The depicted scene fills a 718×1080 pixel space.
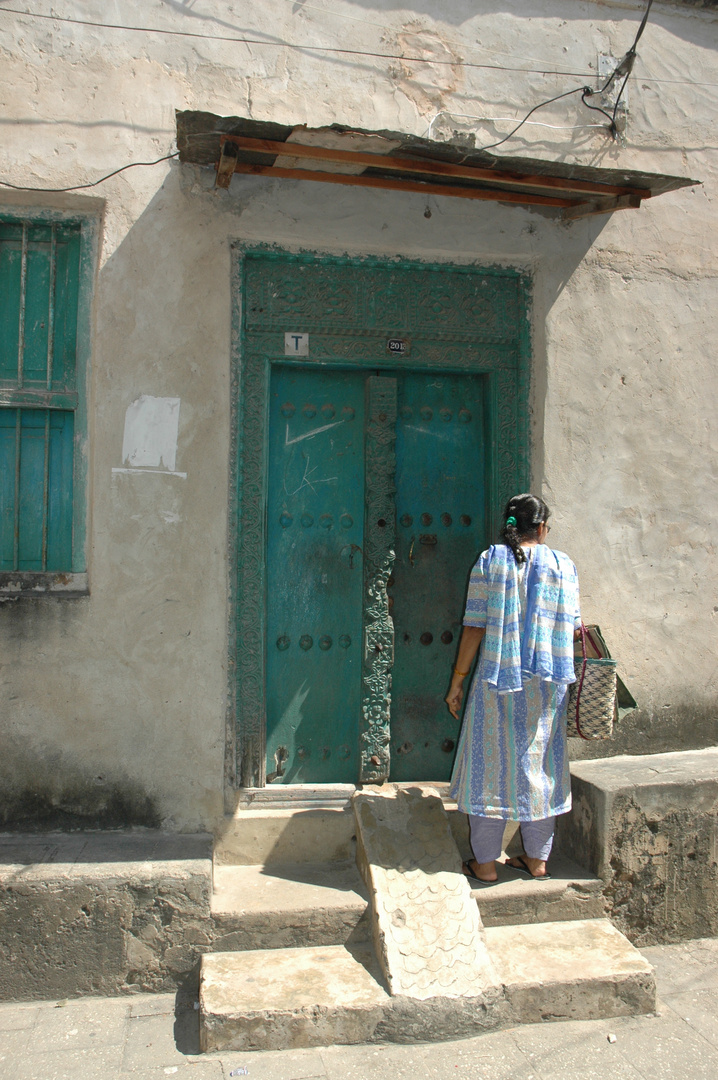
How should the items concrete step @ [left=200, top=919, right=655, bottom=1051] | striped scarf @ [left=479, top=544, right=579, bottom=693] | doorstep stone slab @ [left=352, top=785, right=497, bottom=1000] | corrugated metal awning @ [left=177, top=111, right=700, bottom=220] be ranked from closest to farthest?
concrete step @ [left=200, top=919, right=655, bottom=1051], doorstep stone slab @ [left=352, top=785, right=497, bottom=1000], corrugated metal awning @ [left=177, top=111, right=700, bottom=220], striped scarf @ [left=479, top=544, right=579, bottom=693]

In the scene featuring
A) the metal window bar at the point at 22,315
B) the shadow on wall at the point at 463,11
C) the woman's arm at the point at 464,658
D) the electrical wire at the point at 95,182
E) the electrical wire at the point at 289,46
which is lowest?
the woman's arm at the point at 464,658

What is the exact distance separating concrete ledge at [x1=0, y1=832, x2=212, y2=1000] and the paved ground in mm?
75

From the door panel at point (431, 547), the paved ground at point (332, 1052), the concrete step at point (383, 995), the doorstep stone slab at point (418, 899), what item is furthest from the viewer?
the door panel at point (431, 547)

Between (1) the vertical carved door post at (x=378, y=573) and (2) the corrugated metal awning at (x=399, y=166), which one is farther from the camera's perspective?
(1) the vertical carved door post at (x=378, y=573)

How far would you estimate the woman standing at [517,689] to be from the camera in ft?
10.8

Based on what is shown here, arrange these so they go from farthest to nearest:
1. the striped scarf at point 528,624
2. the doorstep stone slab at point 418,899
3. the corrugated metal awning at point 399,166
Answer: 1. the striped scarf at point 528,624
2. the corrugated metal awning at point 399,166
3. the doorstep stone slab at point 418,899

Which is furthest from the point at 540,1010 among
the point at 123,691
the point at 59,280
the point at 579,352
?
the point at 59,280

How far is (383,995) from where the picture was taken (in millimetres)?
2863

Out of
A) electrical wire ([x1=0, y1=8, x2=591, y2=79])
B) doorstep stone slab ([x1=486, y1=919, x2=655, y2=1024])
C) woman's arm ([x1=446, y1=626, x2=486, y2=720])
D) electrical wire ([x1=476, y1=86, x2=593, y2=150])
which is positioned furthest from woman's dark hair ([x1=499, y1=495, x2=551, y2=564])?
electrical wire ([x1=0, y1=8, x2=591, y2=79])

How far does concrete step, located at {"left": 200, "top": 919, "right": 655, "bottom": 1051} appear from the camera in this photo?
2750 millimetres

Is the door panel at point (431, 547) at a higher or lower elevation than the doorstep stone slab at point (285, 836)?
higher

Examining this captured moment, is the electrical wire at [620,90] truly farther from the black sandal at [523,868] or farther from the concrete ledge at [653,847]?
the black sandal at [523,868]

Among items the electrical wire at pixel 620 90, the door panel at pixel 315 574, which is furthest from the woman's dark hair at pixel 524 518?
the electrical wire at pixel 620 90

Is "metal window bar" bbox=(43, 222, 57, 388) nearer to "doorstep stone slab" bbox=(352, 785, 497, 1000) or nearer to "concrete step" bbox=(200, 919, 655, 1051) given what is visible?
"doorstep stone slab" bbox=(352, 785, 497, 1000)
